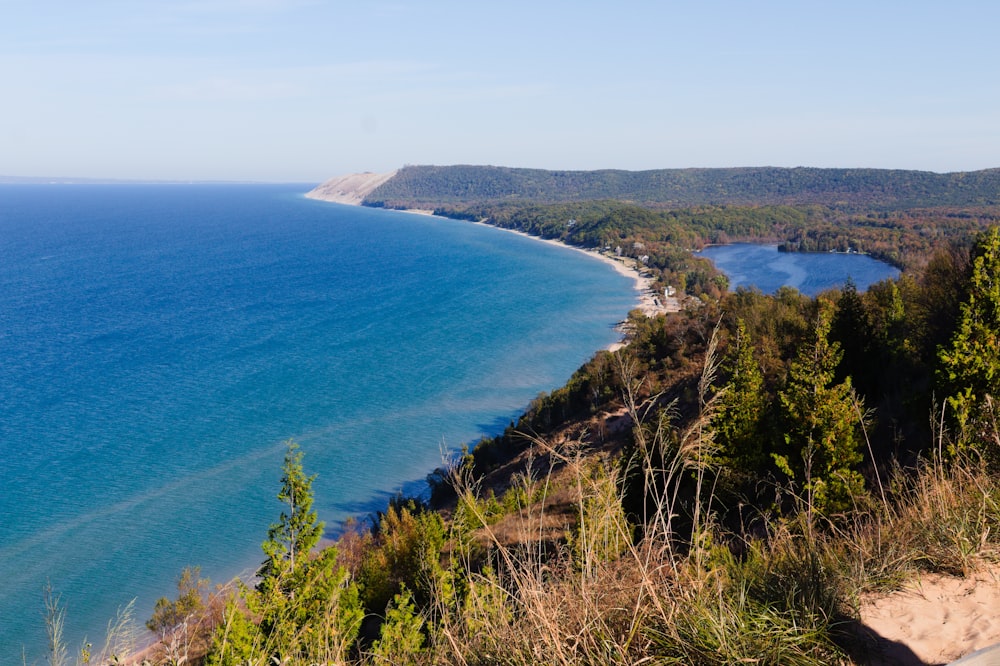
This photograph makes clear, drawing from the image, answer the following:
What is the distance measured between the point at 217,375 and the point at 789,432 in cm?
4766

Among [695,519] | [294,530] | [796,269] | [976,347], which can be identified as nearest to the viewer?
[695,519]

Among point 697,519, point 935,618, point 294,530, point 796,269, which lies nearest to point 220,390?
point 294,530

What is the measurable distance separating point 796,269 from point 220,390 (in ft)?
279

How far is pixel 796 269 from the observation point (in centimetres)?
9800

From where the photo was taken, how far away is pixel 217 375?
5231cm

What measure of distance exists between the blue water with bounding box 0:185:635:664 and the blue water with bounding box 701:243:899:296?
1959cm

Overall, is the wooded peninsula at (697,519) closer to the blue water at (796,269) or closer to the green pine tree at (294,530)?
the green pine tree at (294,530)

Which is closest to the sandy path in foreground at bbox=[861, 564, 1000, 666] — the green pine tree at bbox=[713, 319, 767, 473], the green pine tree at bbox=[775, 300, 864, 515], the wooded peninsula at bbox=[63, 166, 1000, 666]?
the wooded peninsula at bbox=[63, 166, 1000, 666]

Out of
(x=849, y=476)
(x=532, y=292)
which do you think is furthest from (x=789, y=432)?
(x=532, y=292)

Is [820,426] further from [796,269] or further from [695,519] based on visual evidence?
[796,269]

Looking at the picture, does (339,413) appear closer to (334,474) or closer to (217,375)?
(334,474)

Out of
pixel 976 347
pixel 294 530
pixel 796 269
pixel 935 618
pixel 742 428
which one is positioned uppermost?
pixel 935 618

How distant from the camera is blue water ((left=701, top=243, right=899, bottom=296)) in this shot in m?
82.6

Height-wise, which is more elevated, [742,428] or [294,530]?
[742,428]
